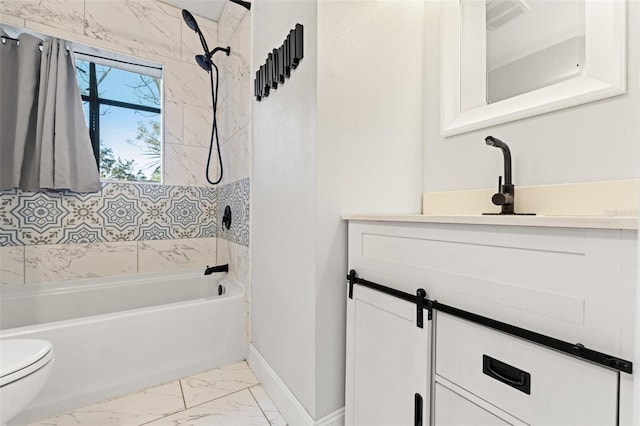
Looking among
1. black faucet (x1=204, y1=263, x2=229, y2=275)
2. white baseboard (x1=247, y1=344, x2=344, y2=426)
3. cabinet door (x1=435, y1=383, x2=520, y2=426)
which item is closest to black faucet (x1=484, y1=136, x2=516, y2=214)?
cabinet door (x1=435, y1=383, x2=520, y2=426)

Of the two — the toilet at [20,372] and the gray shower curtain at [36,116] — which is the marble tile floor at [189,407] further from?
the gray shower curtain at [36,116]

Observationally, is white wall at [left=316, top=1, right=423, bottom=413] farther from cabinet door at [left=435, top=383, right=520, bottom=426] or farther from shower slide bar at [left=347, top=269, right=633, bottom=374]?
cabinet door at [left=435, top=383, right=520, bottom=426]

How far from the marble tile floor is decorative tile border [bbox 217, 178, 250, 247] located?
0.81 metres

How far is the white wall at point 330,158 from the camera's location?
113 centimetres

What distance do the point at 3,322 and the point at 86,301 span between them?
39 cm

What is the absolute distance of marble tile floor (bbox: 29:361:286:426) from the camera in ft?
4.28

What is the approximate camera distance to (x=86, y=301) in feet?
6.40

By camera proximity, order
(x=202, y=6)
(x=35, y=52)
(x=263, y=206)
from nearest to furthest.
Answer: (x=263, y=206) → (x=35, y=52) → (x=202, y=6)

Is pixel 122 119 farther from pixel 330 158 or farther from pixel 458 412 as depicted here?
pixel 458 412

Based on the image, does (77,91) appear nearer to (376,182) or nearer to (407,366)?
(376,182)

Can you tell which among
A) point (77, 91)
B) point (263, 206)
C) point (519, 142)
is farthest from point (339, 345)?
point (77, 91)

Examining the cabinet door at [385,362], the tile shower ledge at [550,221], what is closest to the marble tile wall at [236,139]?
the cabinet door at [385,362]

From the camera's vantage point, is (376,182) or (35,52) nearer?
(376,182)

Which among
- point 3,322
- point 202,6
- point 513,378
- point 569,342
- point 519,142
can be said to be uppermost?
point 202,6
